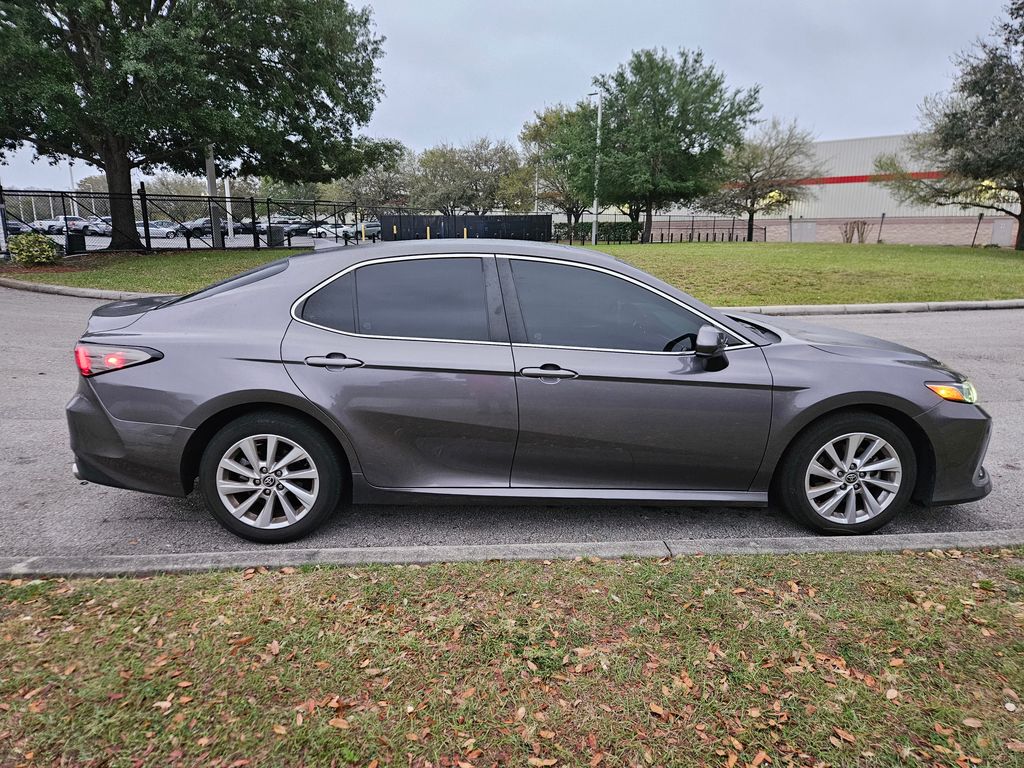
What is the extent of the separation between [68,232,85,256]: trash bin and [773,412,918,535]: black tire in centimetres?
2258

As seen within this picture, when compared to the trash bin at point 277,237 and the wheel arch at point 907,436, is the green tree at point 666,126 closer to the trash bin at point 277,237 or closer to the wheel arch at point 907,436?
the trash bin at point 277,237

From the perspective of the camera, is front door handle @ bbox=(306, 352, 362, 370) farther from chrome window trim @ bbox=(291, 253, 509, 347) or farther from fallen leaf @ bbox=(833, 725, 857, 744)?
fallen leaf @ bbox=(833, 725, 857, 744)

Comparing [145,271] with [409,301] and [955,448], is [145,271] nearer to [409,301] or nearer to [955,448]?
[409,301]

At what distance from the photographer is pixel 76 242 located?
20.8 metres

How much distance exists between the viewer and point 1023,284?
16172 millimetres

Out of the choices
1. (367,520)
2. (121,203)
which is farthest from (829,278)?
(121,203)

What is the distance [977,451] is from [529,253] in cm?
274

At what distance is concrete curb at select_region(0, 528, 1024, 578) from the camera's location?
123 inches

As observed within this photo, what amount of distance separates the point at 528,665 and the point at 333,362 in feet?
6.08

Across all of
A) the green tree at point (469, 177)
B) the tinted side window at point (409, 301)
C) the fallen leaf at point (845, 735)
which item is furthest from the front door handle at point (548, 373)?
the green tree at point (469, 177)

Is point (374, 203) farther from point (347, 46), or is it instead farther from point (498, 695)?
point (498, 695)

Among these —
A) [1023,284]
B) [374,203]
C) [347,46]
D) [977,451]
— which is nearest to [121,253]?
[347,46]

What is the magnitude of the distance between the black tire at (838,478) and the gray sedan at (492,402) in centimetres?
1

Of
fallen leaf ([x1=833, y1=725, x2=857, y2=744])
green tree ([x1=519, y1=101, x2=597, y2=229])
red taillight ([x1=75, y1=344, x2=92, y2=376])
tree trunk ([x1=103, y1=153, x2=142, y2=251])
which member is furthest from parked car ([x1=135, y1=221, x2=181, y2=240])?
fallen leaf ([x1=833, y1=725, x2=857, y2=744])
